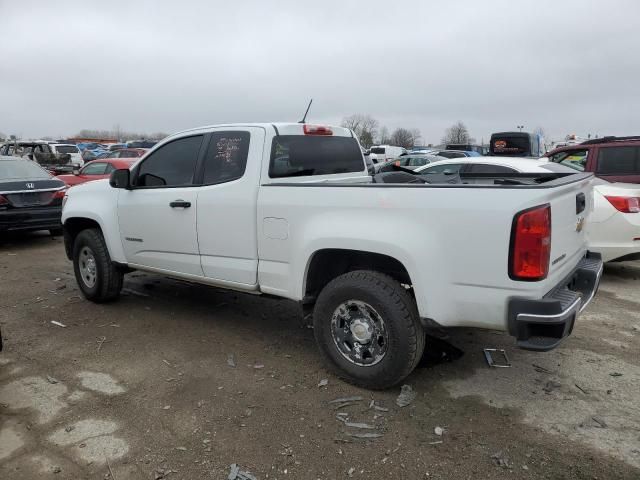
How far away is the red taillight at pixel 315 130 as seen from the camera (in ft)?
14.5

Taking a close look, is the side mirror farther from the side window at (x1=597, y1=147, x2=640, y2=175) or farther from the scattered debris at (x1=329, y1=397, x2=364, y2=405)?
the side window at (x1=597, y1=147, x2=640, y2=175)

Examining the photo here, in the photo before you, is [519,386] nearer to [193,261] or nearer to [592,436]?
[592,436]

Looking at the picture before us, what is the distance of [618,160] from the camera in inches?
319

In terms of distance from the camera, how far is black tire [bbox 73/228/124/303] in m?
5.38

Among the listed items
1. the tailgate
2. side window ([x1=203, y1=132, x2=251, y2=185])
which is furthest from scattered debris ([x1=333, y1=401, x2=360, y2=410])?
side window ([x1=203, y1=132, x2=251, y2=185])

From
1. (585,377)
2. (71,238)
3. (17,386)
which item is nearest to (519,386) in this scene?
(585,377)

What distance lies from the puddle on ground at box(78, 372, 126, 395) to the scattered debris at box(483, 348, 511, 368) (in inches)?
111

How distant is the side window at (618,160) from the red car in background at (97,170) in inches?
378

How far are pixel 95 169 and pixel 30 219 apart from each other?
3688 mm

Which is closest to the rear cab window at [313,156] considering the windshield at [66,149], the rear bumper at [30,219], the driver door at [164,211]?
the driver door at [164,211]

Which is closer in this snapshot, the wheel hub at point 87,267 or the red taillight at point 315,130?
the red taillight at point 315,130

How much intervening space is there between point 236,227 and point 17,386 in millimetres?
1984

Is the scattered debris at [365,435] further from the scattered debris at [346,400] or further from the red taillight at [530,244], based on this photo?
the red taillight at [530,244]

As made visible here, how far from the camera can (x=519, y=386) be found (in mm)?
3656
